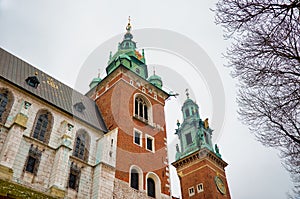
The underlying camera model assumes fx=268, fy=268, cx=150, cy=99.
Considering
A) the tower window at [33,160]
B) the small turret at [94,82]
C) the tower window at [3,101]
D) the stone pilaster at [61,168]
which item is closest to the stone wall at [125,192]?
the stone pilaster at [61,168]

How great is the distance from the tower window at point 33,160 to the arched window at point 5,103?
7.51 ft

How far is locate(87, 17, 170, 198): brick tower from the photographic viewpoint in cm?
1891

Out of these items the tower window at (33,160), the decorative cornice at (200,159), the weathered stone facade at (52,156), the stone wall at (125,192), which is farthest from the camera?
the decorative cornice at (200,159)

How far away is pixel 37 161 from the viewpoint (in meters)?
15.0

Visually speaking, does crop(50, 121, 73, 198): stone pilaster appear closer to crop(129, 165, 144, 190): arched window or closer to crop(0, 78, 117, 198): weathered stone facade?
crop(0, 78, 117, 198): weathered stone facade

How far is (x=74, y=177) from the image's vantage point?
1630 cm

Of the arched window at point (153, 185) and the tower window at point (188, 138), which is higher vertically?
the tower window at point (188, 138)

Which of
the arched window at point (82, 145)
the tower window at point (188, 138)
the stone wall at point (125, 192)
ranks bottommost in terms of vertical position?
the stone wall at point (125, 192)

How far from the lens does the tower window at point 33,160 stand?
14475 millimetres

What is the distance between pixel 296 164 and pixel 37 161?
13.2 meters

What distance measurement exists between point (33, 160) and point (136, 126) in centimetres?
929

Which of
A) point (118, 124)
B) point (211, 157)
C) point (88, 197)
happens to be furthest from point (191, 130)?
point (88, 197)

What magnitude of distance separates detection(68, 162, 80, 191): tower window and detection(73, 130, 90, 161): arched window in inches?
44.6

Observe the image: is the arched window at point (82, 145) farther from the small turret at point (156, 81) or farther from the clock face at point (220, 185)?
the clock face at point (220, 185)
